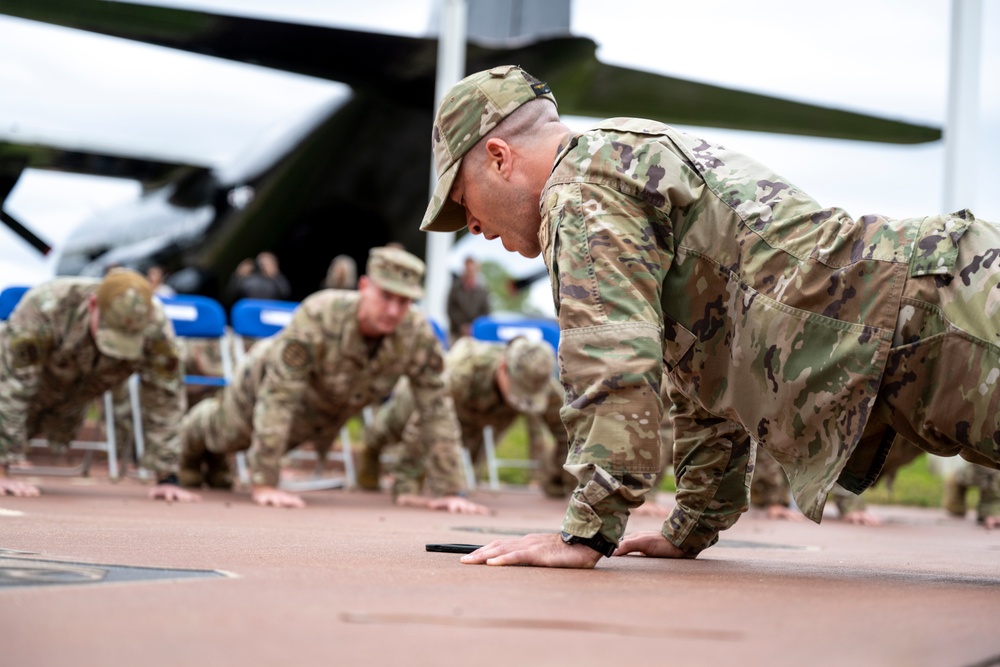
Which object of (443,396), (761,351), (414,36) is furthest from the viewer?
(414,36)

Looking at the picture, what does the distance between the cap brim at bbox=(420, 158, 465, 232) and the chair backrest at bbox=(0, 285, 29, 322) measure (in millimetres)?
5216

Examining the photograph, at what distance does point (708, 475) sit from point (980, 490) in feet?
20.3

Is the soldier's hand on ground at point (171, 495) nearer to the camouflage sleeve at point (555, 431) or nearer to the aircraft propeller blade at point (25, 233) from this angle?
the camouflage sleeve at point (555, 431)

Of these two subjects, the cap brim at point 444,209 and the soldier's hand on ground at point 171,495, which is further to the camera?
the soldier's hand on ground at point 171,495

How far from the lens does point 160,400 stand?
20.6ft

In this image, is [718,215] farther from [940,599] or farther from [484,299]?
[484,299]

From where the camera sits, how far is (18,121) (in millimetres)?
14477

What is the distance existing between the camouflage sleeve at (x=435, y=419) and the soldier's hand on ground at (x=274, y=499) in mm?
982


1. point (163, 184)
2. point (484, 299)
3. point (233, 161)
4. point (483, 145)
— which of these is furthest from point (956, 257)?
point (163, 184)

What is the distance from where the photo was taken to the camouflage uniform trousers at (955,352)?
7.18 feet

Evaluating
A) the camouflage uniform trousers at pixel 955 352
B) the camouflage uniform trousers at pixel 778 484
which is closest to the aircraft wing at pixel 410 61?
the camouflage uniform trousers at pixel 778 484

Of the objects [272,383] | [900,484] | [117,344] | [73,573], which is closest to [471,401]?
[272,383]

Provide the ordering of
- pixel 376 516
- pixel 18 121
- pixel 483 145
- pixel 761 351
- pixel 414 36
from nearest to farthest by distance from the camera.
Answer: pixel 761 351 < pixel 483 145 < pixel 376 516 < pixel 414 36 < pixel 18 121

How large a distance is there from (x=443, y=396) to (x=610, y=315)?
15.3 feet
